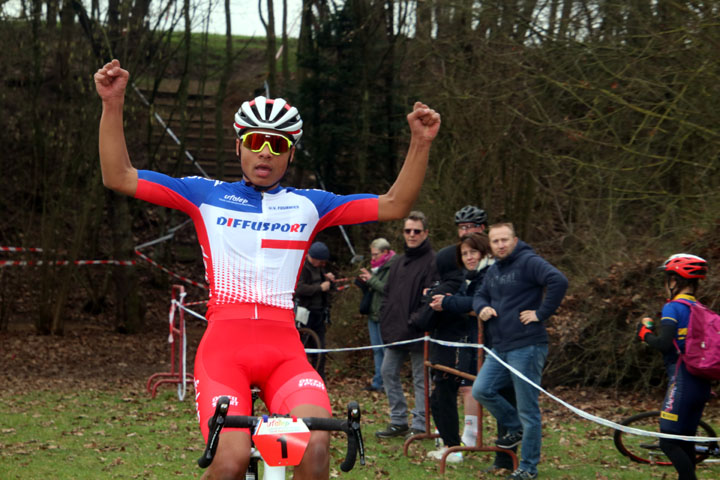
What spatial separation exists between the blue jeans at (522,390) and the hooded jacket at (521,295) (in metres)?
0.10

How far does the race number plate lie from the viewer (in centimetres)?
333

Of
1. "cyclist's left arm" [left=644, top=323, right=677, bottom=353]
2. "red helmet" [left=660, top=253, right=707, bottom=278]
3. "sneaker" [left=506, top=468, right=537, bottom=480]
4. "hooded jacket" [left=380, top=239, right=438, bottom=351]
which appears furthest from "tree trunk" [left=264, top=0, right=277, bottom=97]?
"cyclist's left arm" [left=644, top=323, right=677, bottom=353]

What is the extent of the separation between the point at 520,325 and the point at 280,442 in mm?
4661

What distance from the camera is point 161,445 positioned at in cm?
949

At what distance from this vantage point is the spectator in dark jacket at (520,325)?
7.59m

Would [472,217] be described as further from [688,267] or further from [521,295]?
[688,267]

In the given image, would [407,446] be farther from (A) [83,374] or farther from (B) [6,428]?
(A) [83,374]

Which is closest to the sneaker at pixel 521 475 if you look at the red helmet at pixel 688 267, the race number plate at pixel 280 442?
the red helmet at pixel 688 267

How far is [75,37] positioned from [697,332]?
17.6 m

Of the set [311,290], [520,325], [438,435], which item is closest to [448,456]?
[438,435]

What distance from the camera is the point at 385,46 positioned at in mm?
23250

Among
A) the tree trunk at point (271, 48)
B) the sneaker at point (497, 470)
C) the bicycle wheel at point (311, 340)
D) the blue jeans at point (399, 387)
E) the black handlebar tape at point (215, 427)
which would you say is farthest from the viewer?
the tree trunk at point (271, 48)

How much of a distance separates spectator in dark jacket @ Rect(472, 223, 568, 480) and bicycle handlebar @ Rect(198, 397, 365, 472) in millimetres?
4362

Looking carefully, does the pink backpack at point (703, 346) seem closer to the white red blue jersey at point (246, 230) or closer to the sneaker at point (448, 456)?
the sneaker at point (448, 456)
